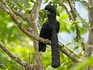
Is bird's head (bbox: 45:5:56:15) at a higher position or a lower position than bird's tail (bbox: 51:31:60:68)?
higher

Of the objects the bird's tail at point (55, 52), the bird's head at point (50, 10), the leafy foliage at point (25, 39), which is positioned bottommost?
the leafy foliage at point (25, 39)

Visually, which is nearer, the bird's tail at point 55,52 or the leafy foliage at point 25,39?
the bird's tail at point 55,52

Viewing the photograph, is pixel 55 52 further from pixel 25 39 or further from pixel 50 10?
pixel 25 39

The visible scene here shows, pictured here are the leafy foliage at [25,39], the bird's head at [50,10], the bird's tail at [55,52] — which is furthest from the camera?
the leafy foliage at [25,39]

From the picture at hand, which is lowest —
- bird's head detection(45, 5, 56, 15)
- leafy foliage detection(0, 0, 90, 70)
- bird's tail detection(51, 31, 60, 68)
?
leafy foliage detection(0, 0, 90, 70)

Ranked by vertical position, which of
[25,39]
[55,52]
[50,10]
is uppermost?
[50,10]

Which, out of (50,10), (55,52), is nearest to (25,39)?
(50,10)

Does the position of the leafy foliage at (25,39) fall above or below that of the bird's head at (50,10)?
below

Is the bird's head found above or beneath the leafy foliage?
above

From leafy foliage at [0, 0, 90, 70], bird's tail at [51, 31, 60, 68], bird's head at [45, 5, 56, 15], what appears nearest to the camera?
bird's tail at [51, 31, 60, 68]

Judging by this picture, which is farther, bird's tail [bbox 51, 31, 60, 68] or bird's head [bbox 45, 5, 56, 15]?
bird's head [bbox 45, 5, 56, 15]

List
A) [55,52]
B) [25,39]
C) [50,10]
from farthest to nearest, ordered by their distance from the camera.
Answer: [25,39] → [50,10] → [55,52]

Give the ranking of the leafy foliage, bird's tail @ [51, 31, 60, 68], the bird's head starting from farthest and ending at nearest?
1. the leafy foliage
2. the bird's head
3. bird's tail @ [51, 31, 60, 68]

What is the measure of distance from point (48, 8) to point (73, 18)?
0.32 m
